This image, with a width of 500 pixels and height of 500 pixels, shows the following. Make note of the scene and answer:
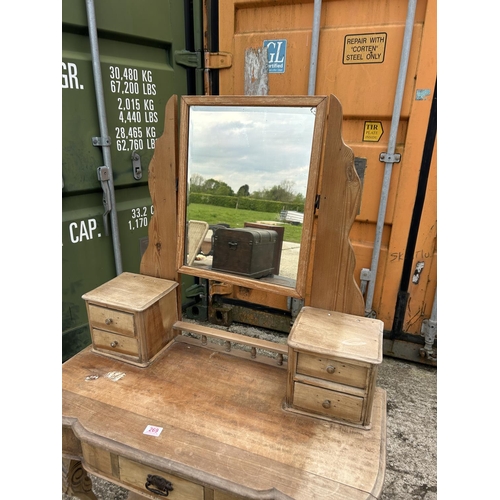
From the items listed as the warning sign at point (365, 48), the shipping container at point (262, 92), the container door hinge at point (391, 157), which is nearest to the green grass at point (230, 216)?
the shipping container at point (262, 92)

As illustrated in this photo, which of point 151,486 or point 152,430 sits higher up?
point 152,430

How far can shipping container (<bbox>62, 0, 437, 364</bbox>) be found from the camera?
203cm

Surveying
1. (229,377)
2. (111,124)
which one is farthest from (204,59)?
(229,377)

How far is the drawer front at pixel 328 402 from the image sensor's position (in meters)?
1.25

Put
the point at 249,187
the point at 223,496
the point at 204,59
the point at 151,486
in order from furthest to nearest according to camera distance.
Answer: the point at 204,59 < the point at 249,187 < the point at 151,486 < the point at 223,496

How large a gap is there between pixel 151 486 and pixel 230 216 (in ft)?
3.44

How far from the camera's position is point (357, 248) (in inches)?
101

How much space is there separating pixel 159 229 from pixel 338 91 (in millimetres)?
1482

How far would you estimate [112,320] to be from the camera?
5.03 feet

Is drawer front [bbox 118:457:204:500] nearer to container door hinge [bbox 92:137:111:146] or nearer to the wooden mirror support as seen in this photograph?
the wooden mirror support

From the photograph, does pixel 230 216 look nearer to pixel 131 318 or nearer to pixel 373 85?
pixel 131 318

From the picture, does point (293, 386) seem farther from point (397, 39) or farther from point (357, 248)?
point (397, 39)

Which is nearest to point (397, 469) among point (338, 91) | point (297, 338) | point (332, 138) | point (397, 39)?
point (297, 338)

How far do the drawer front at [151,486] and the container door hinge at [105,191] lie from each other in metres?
1.42
